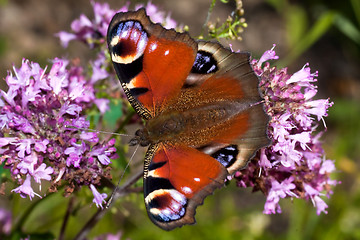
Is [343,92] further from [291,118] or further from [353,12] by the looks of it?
[291,118]

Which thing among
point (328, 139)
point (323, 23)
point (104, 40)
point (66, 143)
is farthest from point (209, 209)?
point (66, 143)

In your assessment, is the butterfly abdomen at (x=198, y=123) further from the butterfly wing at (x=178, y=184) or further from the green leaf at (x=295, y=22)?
Answer: the green leaf at (x=295, y=22)

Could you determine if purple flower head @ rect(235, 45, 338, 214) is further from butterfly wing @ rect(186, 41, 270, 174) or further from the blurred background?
the blurred background

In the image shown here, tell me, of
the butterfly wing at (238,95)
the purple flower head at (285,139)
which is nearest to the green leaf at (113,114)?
the butterfly wing at (238,95)

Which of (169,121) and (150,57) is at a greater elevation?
(150,57)

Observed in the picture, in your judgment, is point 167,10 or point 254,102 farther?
point 167,10

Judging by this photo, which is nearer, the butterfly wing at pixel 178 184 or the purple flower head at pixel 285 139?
the butterfly wing at pixel 178 184

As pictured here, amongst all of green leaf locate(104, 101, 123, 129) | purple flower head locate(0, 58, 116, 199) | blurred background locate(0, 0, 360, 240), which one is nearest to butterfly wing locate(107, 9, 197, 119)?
purple flower head locate(0, 58, 116, 199)
